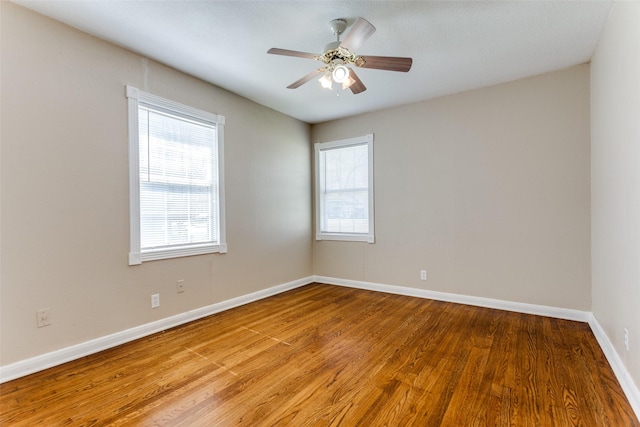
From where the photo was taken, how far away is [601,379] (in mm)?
2051

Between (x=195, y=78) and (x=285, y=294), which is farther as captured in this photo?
(x=285, y=294)

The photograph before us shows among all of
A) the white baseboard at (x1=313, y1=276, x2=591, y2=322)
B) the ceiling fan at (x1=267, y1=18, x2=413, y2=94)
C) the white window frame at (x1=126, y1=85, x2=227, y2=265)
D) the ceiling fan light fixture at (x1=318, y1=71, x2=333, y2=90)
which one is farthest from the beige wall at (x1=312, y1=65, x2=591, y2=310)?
the white window frame at (x1=126, y1=85, x2=227, y2=265)

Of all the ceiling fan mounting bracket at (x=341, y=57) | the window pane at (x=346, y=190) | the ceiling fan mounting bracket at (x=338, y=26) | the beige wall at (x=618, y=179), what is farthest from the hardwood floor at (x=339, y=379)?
the ceiling fan mounting bracket at (x=338, y=26)

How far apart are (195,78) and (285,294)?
2965 mm

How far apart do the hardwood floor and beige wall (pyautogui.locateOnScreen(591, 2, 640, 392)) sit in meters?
0.39

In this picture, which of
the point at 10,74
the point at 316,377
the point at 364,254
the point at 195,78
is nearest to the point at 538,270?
the point at 364,254

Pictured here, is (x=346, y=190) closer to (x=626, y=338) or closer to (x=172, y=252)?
(x=172, y=252)

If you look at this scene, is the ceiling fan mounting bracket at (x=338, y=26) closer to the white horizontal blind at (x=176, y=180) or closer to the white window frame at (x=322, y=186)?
the white horizontal blind at (x=176, y=180)

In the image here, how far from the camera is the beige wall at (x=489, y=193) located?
318cm

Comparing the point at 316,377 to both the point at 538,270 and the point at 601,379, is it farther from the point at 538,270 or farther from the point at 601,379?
the point at 538,270

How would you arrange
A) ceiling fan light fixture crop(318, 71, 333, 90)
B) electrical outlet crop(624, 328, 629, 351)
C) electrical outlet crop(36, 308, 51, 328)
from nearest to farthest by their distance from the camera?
electrical outlet crop(624, 328, 629, 351) < electrical outlet crop(36, 308, 51, 328) < ceiling fan light fixture crop(318, 71, 333, 90)

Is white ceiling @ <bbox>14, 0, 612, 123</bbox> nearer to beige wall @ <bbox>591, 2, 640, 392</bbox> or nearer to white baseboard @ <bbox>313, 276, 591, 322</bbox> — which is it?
beige wall @ <bbox>591, 2, 640, 392</bbox>

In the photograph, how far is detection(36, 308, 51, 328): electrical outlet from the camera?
7.41 ft

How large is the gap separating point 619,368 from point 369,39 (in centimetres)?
307
